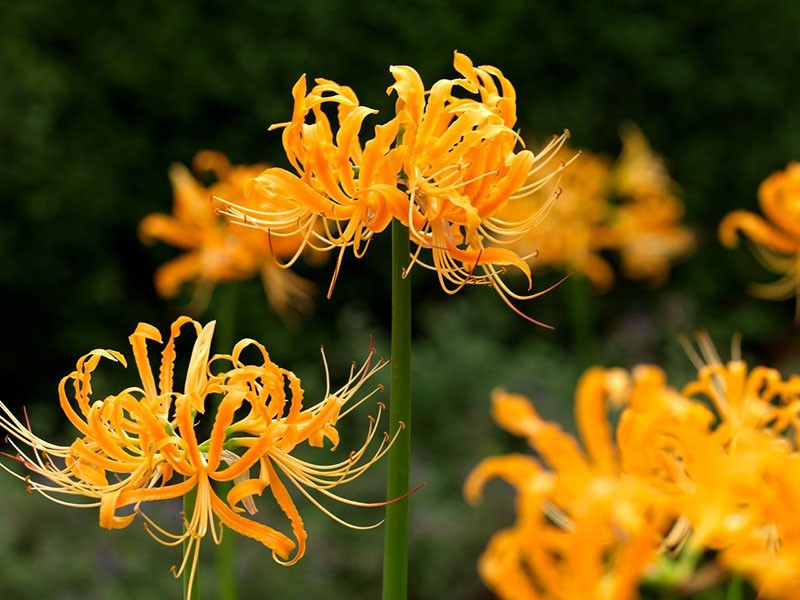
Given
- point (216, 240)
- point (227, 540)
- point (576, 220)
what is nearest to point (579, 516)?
point (227, 540)

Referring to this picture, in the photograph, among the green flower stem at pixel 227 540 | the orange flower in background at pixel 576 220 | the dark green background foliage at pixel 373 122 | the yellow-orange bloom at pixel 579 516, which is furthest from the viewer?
the dark green background foliage at pixel 373 122

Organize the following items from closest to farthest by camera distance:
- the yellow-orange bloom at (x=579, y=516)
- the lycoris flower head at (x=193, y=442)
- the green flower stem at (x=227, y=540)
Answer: the yellow-orange bloom at (x=579, y=516), the lycoris flower head at (x=193, y=442), the green flower stem at (x=227, y=540)

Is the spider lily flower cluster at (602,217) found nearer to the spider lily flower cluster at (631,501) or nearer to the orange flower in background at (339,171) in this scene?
the orange flower in background at (339,171)

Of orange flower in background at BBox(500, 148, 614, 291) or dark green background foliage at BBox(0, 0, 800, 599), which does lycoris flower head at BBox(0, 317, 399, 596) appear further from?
dark green background foliage at BBox(0, 0, 800, 599)

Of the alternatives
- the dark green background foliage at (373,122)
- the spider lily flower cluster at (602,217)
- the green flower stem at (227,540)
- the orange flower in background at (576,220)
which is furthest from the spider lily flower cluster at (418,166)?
the dark green background foliage at (373,122)

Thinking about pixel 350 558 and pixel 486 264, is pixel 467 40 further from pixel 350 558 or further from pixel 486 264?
pixel 486 264

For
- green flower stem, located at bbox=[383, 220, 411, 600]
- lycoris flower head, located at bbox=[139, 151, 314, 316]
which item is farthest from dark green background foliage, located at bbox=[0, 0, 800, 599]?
green flower stem, located at bbox=[383, 220, 411, 600]

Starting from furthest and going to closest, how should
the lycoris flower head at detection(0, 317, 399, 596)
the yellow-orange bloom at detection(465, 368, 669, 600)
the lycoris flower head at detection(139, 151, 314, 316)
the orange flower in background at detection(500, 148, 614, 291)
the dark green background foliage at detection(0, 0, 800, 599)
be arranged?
the dark green background foliage at detection(0, 0, 800, 599) → the orange flower in background at detection(500, 148, 614, 291) → the lycoris flower head at detection(139, 151, 314, 316) → the lycoris flower head at detection(0, 317, 399, 596) → the yellow-orange bloom at detection(465, 368, 669, 600)
